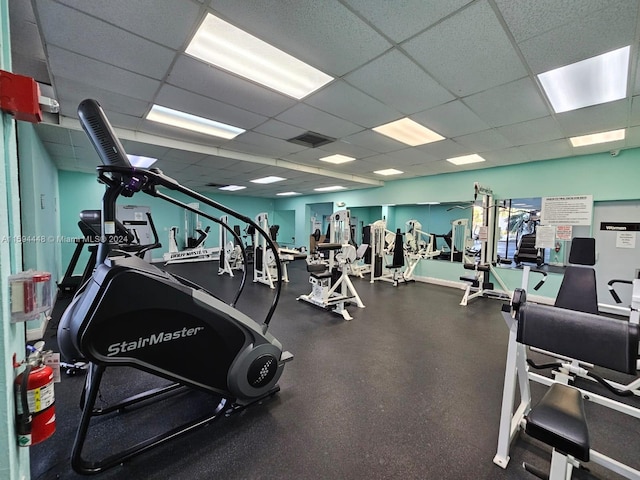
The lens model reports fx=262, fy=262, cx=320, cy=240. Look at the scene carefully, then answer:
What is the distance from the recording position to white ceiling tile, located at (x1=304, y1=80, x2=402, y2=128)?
2490mm

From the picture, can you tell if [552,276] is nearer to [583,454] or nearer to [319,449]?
[583,454]

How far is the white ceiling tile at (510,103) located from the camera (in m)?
2.37

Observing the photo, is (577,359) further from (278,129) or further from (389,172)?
(389,172)

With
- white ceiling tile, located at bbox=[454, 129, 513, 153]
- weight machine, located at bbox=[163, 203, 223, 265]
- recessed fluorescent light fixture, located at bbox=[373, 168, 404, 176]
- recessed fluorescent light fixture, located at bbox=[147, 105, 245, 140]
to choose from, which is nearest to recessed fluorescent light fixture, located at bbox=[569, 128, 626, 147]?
white ceiling tile, located at bbox=[454, 129, 513, 153]

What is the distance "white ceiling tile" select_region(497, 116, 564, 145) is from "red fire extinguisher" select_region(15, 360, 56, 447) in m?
4.42

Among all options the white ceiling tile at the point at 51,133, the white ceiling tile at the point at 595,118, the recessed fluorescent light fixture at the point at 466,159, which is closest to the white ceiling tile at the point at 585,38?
the white ceiling tile at the point at 595,118

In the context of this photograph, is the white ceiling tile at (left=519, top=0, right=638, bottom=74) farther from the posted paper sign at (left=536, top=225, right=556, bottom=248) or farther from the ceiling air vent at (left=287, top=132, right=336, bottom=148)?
the posted paper sign at (left=536, top=225, right=556, bottom=248)

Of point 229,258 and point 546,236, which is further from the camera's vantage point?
point 229,258

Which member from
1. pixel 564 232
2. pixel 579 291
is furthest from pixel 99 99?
pixel 564 232

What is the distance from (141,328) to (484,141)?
448 cm

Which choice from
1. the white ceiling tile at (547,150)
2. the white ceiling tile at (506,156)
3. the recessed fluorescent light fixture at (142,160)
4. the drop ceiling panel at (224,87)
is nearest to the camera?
the drop ceiling panel at (224,87)

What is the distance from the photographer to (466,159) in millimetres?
4773

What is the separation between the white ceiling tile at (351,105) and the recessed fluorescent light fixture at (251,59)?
0.43 feet

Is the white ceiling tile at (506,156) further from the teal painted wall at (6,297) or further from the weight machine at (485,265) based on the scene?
the teal painted wall at (6,297)
